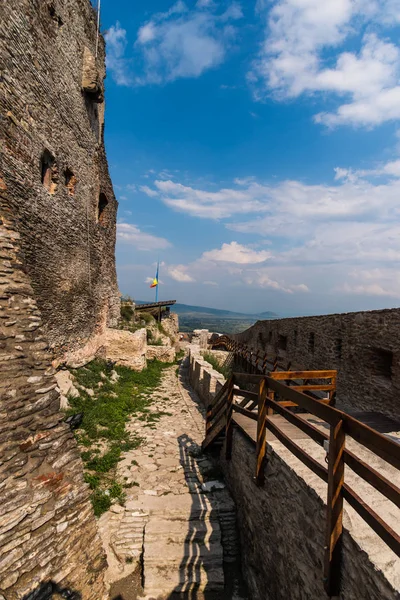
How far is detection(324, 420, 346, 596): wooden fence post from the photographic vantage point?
8.20ft

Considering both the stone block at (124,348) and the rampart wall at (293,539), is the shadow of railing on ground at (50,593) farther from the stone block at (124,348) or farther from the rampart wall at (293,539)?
the stone block at (124,348)

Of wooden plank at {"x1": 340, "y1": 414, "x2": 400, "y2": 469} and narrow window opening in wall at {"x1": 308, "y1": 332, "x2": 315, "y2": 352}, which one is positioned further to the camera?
narrow window opening in wall at {"x1": 308, "y1": 332, "x2": 315, "y2": 352}

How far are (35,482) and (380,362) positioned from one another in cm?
961

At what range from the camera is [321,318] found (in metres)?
12.7

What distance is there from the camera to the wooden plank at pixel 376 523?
6.56 feet

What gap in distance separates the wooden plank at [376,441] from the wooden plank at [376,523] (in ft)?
1.44

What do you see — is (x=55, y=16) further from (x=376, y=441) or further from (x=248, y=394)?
(x=376, y=441)

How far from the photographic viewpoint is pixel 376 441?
2.22 meters

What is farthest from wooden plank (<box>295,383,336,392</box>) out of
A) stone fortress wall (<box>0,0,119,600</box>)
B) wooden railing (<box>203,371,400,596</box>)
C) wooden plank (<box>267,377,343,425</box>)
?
stone fortress wall (<box>0,0,119,600</box>)

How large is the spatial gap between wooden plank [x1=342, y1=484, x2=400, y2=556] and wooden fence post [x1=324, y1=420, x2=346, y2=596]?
9 centimetres

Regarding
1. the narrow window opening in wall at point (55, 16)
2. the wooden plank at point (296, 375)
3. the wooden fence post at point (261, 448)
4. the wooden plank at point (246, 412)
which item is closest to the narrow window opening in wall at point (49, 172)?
the narrow window opening in wall at point (55, 16)

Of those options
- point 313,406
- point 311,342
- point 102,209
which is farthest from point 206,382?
point 102,209

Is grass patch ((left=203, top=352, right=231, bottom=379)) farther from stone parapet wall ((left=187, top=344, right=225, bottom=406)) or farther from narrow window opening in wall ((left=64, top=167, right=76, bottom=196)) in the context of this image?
narrow window opening in wall ((left=64, top=167, right=76, bottom=196))

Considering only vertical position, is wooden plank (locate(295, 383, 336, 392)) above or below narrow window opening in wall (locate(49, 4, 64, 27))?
below
